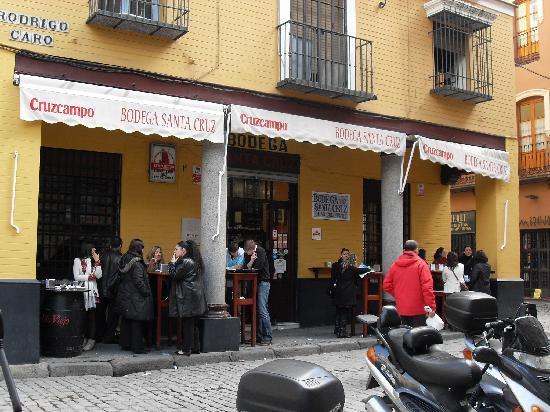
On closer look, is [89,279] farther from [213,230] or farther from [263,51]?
[263,51]

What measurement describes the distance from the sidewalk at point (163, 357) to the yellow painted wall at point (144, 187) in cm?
232

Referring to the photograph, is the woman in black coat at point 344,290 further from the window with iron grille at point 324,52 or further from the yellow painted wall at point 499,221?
the yellow painted wall at point 499,221

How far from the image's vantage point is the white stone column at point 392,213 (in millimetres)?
13336

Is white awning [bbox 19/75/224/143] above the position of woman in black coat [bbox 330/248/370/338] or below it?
above

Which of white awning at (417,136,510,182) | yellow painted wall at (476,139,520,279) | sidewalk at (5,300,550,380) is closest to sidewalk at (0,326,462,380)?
sidewalk at (5,300,550,380)

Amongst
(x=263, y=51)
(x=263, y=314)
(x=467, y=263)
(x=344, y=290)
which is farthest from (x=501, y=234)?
(x=263, y=51)

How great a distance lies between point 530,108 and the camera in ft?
80.3

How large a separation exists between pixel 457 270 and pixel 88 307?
765cm

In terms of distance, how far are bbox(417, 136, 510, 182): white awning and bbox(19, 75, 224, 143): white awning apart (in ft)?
15.6

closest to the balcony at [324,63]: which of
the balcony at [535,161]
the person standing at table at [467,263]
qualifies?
the person standing at table at [467,263]

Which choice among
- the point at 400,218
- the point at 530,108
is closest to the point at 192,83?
the point at 400,218

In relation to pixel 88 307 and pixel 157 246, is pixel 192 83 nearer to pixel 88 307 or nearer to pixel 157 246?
pixel 157 246

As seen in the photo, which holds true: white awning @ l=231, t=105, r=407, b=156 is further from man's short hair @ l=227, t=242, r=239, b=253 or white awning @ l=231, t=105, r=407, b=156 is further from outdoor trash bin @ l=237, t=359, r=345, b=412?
outdoor trash bin @ l=237, t=359, r=345, b=412

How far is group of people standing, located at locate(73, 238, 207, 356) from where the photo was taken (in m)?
9.89
